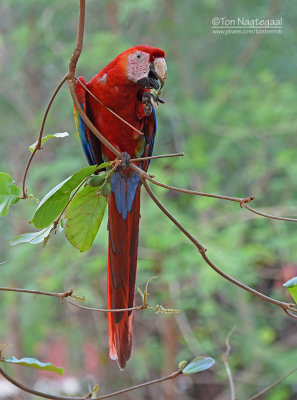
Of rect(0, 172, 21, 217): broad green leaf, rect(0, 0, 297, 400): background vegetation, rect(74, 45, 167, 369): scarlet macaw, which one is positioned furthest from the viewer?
rect(0, 0, 297, 400): background vegetation

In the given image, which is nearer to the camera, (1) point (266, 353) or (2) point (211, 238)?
(2) point (211, 238)

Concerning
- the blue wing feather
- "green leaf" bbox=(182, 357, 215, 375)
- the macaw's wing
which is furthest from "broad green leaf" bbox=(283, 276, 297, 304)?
the macaw's wing

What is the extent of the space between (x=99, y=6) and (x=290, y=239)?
1513 millimetres

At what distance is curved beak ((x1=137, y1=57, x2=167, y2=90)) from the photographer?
0.83 m

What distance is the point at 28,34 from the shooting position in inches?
83.1

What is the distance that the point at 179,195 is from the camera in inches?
95.7

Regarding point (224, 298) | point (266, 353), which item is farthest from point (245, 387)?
point (224, 298)

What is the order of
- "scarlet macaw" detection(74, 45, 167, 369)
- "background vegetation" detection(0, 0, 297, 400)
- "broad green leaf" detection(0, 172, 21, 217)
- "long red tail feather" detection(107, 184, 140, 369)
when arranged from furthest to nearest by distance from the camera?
1. "background vegetation" detection(0, 0, 297, 400)
2. "scarlet macaw" detection(74, 45, 167, 369)
3. "long red tail feather" detection(107, 184, 140, 369)
4. "broad green leaf" detection(0, 172, 21, 217)

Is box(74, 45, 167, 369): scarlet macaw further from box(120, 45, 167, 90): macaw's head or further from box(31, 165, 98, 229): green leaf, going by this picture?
box(31, 165, 98, 229): green leaf

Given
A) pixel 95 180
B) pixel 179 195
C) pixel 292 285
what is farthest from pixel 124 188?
pixel 179 195

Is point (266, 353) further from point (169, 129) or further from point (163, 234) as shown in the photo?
point (169, 129)

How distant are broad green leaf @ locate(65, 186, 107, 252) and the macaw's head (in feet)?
1.08

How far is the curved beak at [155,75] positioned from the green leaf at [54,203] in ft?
1.12

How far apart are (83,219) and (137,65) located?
1.25ft
